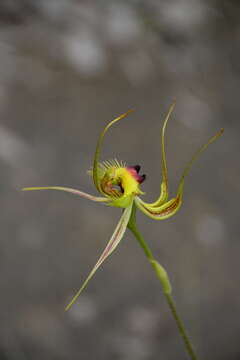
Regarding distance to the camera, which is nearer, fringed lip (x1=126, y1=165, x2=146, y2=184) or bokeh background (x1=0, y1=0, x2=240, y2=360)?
fringed lip (x1=126, y1=165, x2=146, y2=184)

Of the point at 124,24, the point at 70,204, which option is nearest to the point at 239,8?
the point at 124,24

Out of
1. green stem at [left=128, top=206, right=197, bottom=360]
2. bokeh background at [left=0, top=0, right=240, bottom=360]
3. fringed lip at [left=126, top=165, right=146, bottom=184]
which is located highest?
bokeh background at [left=0, top=0, right=240, bottom=360]

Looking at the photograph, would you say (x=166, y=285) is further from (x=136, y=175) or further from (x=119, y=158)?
(x=119, y=158)

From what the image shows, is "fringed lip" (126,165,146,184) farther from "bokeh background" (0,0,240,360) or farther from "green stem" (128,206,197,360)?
"bokeh background" (0,0,240,360)

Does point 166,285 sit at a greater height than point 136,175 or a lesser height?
lesser

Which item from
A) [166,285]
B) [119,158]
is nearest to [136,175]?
[166,285]

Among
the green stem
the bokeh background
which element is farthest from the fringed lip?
the bokeh background

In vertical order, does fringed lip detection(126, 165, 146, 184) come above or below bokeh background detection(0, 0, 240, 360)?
below

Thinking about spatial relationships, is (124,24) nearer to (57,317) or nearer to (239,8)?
(239,8)
